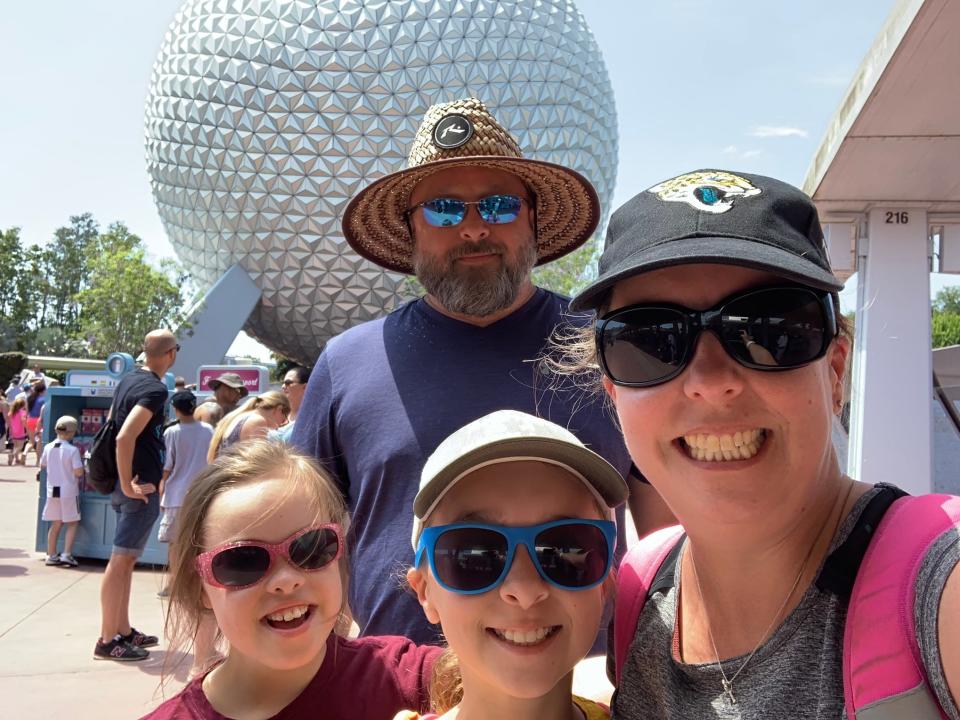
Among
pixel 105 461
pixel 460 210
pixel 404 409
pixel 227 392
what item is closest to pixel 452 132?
pixel 460 210

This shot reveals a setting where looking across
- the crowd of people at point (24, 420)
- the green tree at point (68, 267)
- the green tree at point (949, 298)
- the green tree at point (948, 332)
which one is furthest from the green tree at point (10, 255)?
the green tree at point (949, 298)

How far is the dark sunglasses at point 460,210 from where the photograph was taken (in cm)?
246

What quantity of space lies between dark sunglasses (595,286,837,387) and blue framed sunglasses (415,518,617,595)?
32 cm

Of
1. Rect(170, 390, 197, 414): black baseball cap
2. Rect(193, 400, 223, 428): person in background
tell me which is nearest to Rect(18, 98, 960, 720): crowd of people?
Rect(170, 390, 197, 414): black baseball cap

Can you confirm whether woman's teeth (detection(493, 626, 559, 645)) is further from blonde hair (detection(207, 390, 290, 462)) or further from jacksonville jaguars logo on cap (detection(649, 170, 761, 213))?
blonde hair (detection(207, 390, 290, 462))

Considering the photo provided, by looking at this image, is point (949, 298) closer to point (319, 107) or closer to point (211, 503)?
point (319, 107)

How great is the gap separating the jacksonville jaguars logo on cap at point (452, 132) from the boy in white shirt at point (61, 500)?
24.2 ft

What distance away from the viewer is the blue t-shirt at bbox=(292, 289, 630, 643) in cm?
217

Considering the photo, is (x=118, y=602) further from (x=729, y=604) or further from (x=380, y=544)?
(x=729, y=604)

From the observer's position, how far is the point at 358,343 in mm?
2471

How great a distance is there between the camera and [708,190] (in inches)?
48.6

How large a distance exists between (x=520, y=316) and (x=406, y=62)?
75.7 ft

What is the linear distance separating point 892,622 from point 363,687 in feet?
4.26

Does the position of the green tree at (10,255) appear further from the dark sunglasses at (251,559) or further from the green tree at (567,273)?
the dark sunglasses at (251,559)
